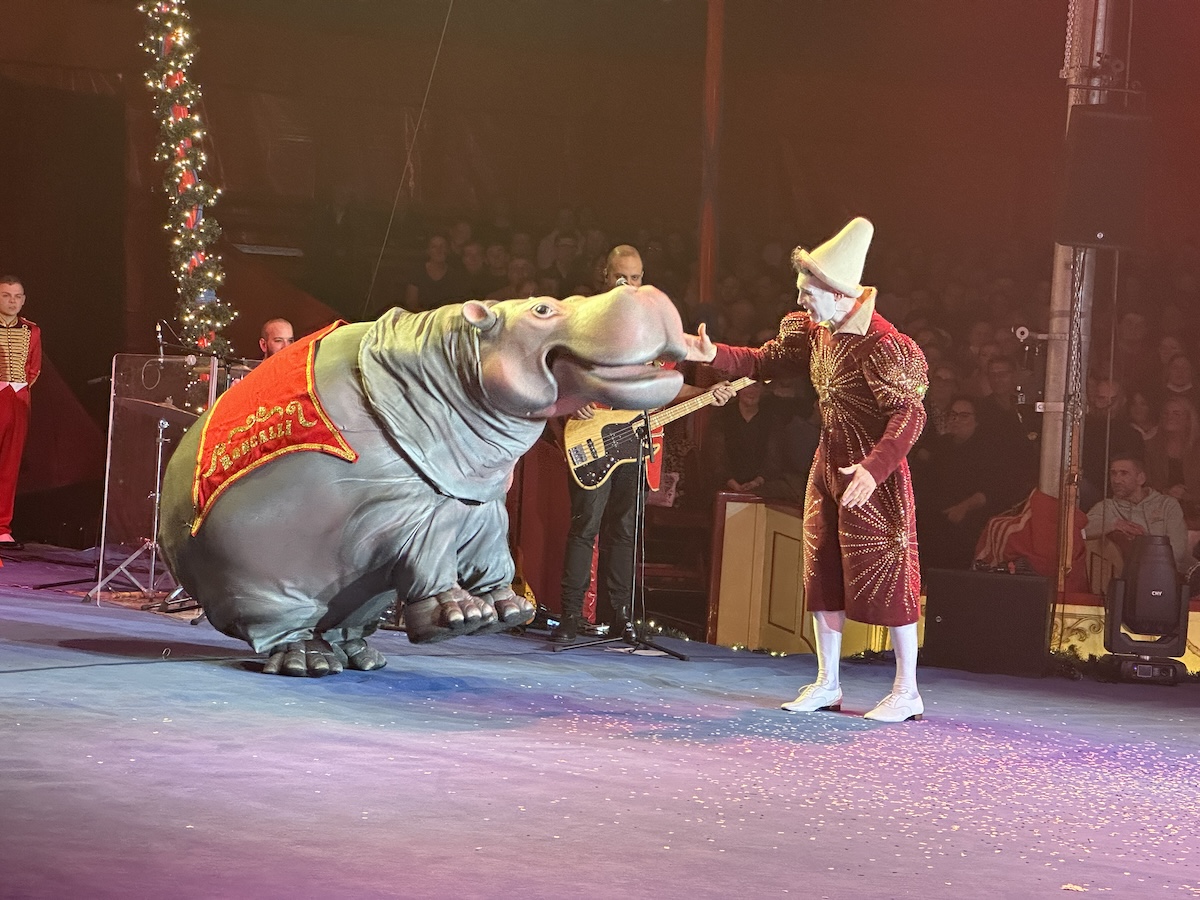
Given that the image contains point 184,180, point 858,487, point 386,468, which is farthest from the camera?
point 184,180

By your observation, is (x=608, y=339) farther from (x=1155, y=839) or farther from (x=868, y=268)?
(x=868, y=268)

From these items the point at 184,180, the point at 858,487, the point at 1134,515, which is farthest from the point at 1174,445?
the point at 184,180

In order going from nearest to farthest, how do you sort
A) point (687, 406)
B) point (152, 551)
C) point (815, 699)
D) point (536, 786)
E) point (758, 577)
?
point (536, 786) < point (815, 699) < point (687, 406) < point (152, 551) < point (758, 577)

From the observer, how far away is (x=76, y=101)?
29.5 feet

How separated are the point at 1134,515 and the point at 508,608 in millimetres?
4106

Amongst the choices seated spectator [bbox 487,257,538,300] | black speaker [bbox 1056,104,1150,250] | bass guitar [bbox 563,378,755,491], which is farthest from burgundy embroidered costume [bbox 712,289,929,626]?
seated spectator [bbox 487,257,538,300]

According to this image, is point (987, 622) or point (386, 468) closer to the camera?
point (386, 468)

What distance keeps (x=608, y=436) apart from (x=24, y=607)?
2.33 metres

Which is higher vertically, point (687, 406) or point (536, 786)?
point (687, 406)

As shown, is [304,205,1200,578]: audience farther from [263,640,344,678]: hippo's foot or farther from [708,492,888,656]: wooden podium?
[263,640,344,678]: hippo's foot

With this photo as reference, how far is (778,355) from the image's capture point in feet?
16.6

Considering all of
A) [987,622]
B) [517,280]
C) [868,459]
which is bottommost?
[987,622]

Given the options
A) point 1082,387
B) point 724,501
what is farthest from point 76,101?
point 1082,387

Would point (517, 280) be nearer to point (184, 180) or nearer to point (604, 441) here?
point (184, 180)
